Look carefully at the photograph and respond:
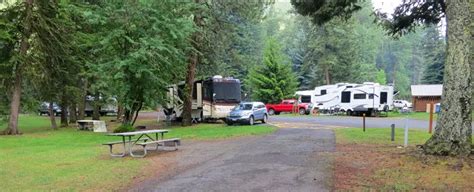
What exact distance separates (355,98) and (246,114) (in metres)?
16.8

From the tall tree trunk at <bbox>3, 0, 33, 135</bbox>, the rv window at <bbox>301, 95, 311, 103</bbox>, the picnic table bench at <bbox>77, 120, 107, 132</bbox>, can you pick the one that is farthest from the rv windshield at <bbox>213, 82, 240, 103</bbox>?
the rv window at <bbox>301, 95, 311, 103</bbox>

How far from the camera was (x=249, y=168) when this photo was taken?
378 inches

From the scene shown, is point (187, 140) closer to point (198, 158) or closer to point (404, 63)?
point (198, 158)

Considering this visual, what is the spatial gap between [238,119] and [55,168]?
49.1ft

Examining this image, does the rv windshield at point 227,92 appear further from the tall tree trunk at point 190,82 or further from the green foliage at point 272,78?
the green foliage at point 272,78

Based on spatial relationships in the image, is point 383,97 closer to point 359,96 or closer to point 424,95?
point 359,96

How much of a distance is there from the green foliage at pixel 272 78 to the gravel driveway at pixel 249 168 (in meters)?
30.9

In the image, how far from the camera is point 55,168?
1062 cm

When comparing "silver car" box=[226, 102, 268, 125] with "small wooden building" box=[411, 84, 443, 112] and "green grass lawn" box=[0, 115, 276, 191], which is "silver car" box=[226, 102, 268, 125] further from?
"small wooden building" box=[411, 84, 443, 112]

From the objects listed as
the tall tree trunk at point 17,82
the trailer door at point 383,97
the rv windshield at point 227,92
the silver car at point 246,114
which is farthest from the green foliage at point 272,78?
Answer: the tall tree trunk at point 17,82

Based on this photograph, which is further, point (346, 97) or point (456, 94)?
point (346, 97)

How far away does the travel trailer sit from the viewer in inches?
1479

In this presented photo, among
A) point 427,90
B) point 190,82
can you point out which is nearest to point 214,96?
point 190,82

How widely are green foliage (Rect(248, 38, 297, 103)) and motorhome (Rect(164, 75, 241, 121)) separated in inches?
684
